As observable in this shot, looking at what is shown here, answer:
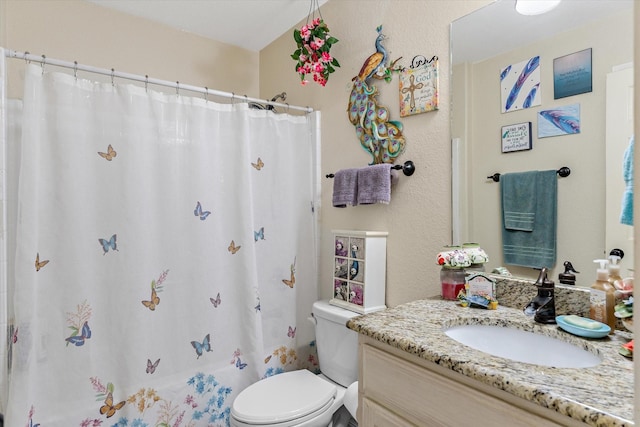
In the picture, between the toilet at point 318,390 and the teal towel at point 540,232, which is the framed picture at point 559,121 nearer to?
the teal towel at point 540,232

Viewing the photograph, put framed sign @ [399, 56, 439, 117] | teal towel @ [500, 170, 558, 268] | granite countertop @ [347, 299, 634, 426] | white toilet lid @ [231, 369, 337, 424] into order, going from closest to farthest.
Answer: granite countertop @ [347, 299, 634, 426] → teal towel @ [500, 170, 558, 268] → white toilet lid @ [231, 369, 337, 424] → framed sign @ [399, 56, 439, 117]

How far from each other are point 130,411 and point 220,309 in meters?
0.59

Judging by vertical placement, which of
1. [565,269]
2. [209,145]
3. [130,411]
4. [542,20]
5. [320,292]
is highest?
[542,20]

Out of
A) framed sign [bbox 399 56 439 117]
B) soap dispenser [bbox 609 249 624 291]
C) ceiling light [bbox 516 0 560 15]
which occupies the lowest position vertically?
soap dispenser [bbox 609 249 624 291]

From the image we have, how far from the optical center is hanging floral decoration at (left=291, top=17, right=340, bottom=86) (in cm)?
185

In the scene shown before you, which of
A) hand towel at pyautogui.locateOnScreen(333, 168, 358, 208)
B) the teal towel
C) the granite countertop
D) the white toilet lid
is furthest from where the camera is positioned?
hand towel at pyautogui.locateOnScreen(333, 168, 358, 208)

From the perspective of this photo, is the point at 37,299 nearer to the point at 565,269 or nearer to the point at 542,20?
the point at 565,269

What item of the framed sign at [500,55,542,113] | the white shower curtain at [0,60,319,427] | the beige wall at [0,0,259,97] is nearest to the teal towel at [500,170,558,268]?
the framed sign at [500,55,542,113]

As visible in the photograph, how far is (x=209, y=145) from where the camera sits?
1836 mm

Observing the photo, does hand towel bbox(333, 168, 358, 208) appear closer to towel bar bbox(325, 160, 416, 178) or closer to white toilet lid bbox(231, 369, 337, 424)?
towel bar bbox(325, 160, 416, 178)

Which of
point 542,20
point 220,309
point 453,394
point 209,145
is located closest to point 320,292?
point 220,309

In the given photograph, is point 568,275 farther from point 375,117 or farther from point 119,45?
point 119,45

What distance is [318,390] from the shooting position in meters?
1.58

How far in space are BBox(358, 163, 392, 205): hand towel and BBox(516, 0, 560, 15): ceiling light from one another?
755mm
